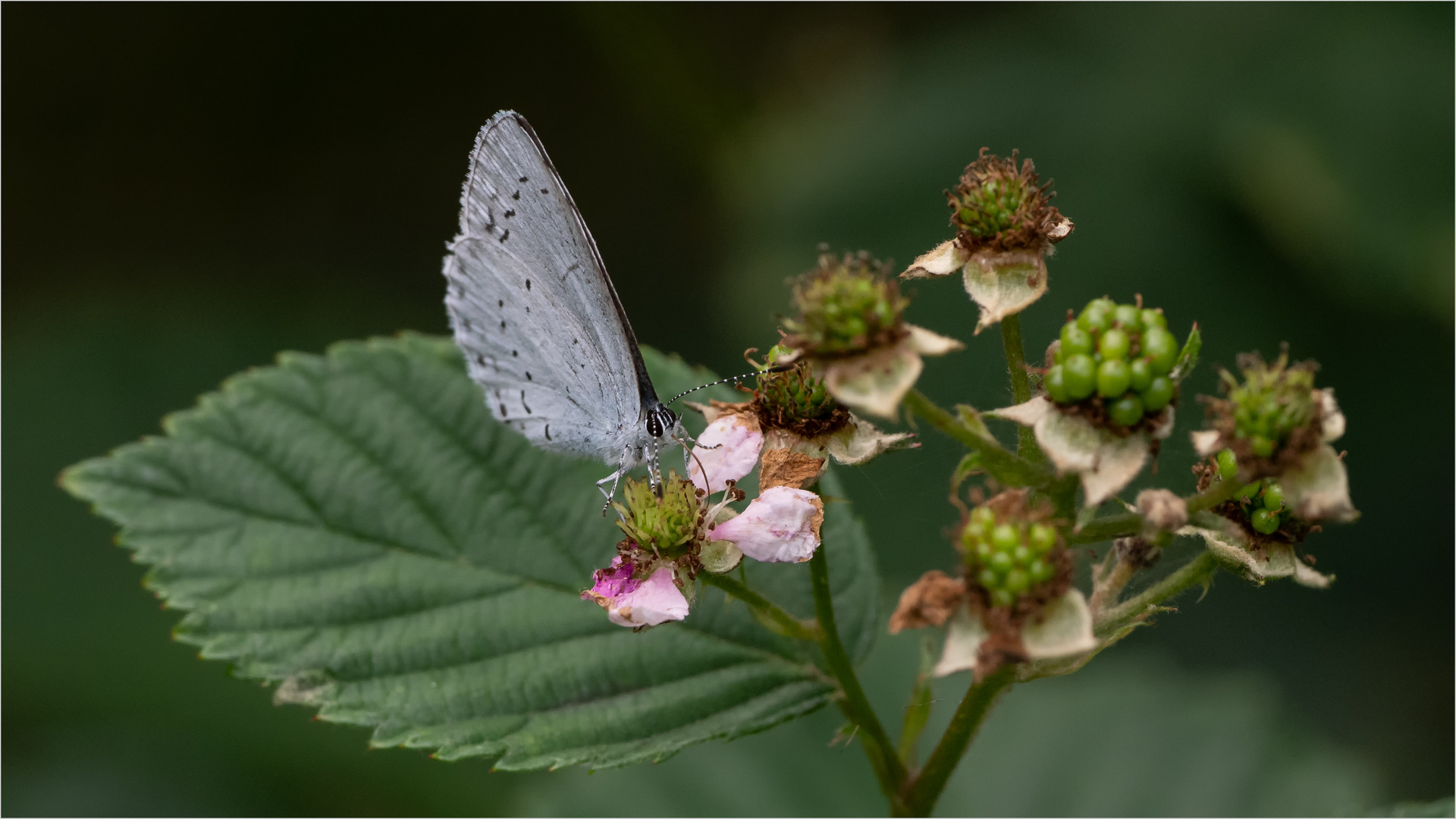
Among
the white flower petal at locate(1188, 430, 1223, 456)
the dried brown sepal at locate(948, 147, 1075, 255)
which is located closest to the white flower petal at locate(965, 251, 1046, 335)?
the dried brown sepal at locate(948, 147, 1075, 255)

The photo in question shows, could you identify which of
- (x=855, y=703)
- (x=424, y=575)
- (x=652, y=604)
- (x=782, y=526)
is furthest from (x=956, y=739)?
(x=424, y=575)

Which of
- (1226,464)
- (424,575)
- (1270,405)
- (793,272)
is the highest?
(793,272)

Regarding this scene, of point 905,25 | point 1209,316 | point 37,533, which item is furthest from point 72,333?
point 1209,316

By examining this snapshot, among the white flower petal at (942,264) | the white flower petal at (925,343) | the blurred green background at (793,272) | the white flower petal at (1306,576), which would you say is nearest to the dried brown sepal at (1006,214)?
the white flower petal at (942,264)

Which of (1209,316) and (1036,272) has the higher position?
(1036,272)

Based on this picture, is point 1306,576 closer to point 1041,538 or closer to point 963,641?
point 1041,538

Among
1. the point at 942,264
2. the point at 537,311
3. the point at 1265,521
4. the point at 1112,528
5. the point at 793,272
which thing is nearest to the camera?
the point at 1112,528

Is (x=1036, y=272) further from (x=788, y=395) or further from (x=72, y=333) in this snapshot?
(x=72, y=333)
